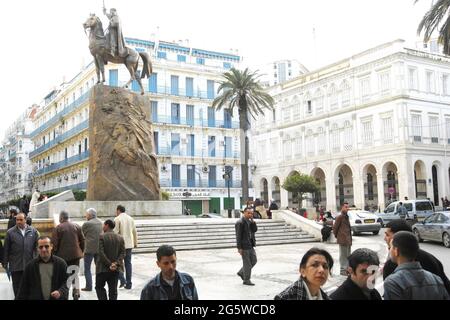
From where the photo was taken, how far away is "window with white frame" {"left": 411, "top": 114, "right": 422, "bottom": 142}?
4061 centimetres

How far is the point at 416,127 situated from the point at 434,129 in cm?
230

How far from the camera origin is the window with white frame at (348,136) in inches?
1783

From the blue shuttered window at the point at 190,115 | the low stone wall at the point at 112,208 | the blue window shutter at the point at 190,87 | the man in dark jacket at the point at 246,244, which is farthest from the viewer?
the blue window shutter at the point at 190,87

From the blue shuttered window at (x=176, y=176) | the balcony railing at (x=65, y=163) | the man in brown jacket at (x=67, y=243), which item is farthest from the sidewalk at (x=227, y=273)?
the balcony railing at (x=65, y=163)

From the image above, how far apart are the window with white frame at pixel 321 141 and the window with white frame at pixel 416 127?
9.47m

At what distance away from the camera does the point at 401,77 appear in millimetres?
40656

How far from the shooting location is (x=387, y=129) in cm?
4166

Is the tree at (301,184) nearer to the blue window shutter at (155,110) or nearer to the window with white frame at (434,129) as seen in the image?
the window with white frame at (434,129)

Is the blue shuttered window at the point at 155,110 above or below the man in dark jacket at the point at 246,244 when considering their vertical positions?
above

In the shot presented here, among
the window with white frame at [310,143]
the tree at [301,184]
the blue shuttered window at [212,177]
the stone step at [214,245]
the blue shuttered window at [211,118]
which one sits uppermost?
the blue shuttered window at [211,118]

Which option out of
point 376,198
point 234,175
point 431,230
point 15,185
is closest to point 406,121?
point 376,198

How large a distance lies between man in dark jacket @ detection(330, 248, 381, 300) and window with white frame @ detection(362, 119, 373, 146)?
41.0 metres

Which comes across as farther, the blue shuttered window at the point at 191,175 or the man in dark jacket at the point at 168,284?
the blue shuttered window at the point at 191,175

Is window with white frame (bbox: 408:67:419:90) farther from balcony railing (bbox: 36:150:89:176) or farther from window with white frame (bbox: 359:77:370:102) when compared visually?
balcony railing (bbox: 36:150:89:176)
